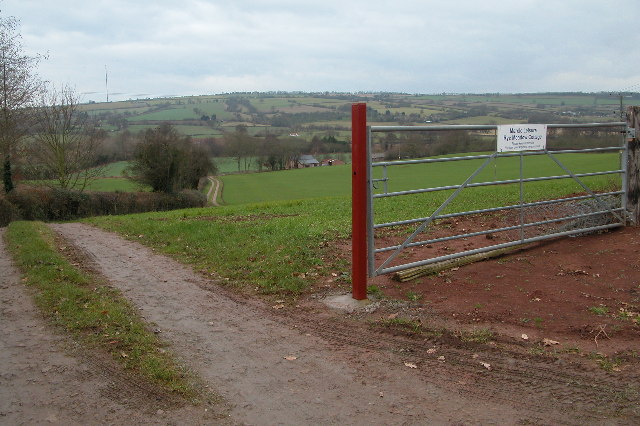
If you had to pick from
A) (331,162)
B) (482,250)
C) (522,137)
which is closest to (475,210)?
(482,250)

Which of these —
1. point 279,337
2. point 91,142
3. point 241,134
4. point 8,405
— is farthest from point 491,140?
point 241,134

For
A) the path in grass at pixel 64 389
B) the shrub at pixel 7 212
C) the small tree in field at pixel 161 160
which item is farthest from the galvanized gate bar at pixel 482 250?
the small tree in field at pixel 161 160

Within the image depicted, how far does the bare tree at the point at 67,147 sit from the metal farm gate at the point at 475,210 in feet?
99.5

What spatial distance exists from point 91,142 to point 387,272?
34372mm

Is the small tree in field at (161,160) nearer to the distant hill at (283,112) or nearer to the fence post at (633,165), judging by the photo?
the distant hill at (283,112)

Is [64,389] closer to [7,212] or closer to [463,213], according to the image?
[463,213]

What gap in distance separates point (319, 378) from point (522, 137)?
5.62m

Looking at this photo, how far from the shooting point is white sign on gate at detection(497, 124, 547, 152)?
8.39 metres

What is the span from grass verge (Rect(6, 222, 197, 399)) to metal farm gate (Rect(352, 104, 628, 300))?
2.68m

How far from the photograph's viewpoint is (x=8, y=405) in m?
4.37

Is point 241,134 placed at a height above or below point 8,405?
above

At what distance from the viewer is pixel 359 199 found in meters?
6.82

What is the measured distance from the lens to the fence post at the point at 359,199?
6629mm

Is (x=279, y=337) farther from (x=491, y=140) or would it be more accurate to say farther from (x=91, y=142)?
(x=91, y=142)
